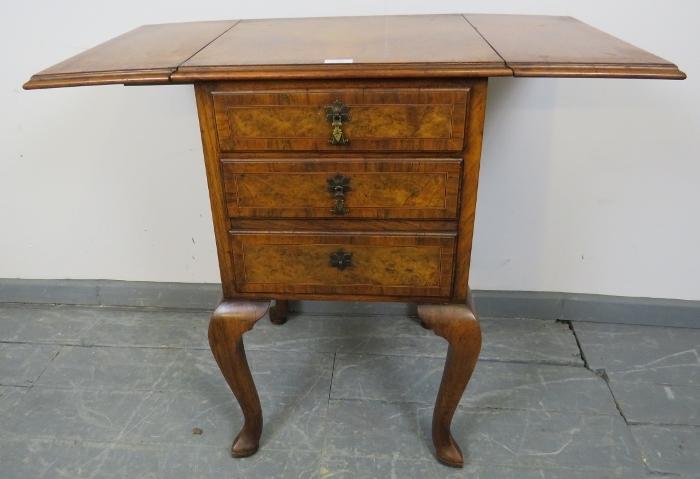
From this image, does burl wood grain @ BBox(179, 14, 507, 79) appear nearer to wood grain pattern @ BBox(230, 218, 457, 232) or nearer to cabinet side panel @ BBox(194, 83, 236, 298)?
cabinet side panel @ BBox(194, 83, 236, 298)

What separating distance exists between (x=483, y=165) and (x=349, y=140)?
0.76 meters

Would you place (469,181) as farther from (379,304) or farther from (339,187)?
(379,304)

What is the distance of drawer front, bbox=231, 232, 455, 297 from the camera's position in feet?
3.76

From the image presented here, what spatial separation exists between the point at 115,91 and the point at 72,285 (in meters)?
0.76

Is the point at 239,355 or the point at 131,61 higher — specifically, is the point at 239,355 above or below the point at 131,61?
below

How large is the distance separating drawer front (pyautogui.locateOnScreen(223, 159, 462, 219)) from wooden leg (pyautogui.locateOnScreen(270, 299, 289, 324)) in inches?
31.9

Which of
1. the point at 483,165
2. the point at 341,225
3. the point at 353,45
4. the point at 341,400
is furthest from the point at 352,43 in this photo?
the point at 341,400

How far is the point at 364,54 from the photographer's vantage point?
1040mm

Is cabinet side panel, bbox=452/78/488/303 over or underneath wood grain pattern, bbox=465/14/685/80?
underneath

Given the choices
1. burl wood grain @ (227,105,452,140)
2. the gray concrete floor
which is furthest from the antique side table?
the gray concrete floor

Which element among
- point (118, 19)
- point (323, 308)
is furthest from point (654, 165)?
point (118, 19)

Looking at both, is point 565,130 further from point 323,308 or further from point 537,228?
point 323,308

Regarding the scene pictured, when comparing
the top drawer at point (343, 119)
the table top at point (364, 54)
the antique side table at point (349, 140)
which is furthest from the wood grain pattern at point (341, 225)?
the table top at point (364, 54)

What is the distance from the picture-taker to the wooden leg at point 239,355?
124 cm
